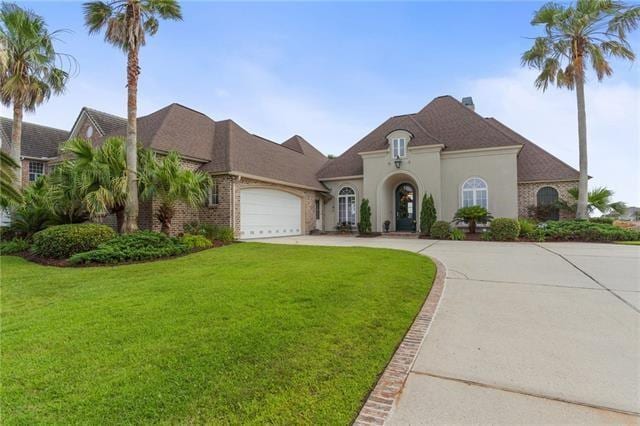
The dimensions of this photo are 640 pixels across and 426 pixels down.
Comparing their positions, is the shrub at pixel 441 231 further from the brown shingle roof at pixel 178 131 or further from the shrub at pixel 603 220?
the brown shingle roof at pixel 178 131

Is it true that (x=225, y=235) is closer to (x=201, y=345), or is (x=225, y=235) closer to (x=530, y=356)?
(x=201, y=345)

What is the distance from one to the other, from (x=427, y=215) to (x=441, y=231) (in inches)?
53.0

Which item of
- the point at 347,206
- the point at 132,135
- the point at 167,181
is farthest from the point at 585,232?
the point at 132,135

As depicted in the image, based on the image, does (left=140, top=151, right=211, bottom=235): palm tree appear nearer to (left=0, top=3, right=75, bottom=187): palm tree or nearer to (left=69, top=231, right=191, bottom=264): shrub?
(left=69, top=231, right=191, bottom=264): shrub

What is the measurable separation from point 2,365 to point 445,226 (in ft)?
52.1

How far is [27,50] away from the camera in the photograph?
1348 centimetres

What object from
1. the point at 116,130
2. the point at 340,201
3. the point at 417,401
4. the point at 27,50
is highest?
the point at 27,50

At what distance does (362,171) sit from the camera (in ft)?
66.1

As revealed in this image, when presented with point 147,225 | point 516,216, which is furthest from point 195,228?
point 516,216

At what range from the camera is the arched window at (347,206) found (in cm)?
2061

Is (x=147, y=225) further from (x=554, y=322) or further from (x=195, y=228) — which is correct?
(x=554, y=322)

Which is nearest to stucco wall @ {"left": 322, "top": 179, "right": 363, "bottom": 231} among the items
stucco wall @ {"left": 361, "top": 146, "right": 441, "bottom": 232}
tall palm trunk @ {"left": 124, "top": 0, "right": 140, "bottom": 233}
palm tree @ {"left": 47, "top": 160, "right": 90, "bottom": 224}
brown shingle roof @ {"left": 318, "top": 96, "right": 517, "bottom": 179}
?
brown shingle roof @ {"left": 318, "top": 96, "right": 517, "bottom": 179}

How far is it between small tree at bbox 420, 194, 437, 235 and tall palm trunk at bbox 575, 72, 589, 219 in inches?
266

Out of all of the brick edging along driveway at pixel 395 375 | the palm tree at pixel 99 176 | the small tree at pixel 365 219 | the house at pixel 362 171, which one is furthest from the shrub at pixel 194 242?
the small tree at pixel 365 219
